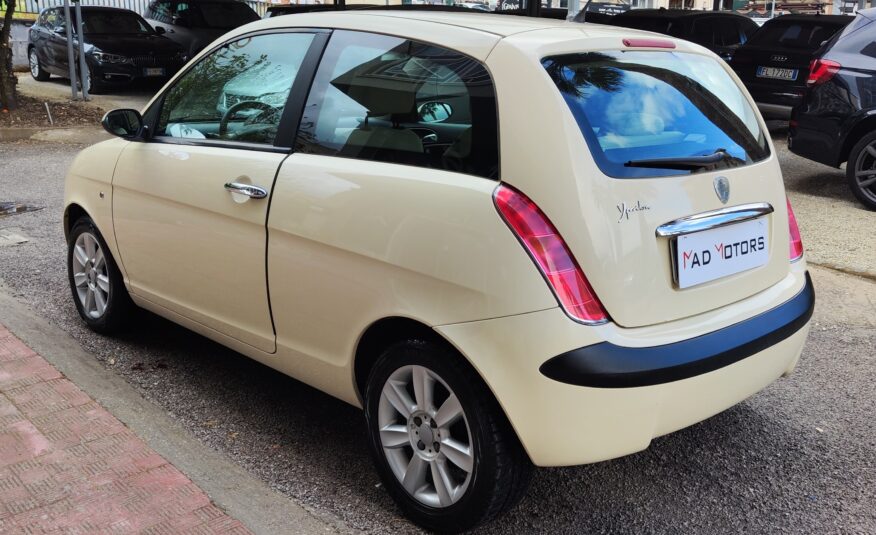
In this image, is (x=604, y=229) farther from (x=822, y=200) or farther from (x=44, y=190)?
(x=44, y=190)

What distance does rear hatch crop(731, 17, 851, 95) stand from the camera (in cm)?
1166

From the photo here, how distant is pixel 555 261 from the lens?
254cm

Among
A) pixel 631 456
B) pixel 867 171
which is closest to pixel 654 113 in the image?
pixel 631 456

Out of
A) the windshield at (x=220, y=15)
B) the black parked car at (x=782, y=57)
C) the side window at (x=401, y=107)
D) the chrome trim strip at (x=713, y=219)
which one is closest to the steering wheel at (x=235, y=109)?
the side window at (x=401, y=107)

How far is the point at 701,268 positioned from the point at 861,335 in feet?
8.75

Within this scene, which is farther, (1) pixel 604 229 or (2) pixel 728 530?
(2) pixel 728 530

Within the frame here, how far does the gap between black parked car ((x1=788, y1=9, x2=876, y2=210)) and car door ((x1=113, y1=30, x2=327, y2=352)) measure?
6452 millimetres

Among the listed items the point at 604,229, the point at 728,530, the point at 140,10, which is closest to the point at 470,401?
the point at 604,229

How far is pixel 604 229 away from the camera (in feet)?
8.46

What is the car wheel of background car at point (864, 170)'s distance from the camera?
8000 millimetres

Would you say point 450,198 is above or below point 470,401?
above

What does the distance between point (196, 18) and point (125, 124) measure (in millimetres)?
14243

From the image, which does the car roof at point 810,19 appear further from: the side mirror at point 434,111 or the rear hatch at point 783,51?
the side mirror at point 434,111

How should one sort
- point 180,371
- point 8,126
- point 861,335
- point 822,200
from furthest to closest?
point 8,126, point 822,200, point 861,335, point 180,371
